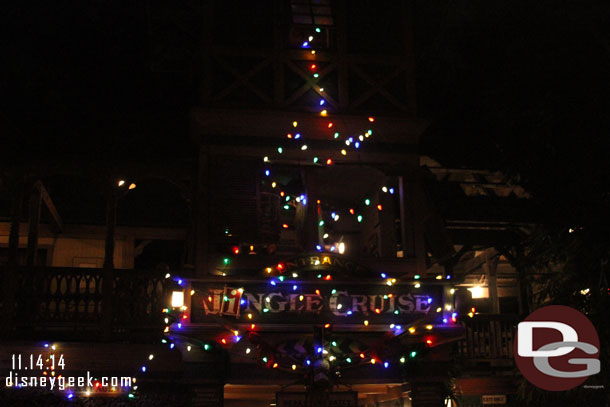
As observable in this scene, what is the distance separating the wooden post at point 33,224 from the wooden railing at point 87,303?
4.73 feet

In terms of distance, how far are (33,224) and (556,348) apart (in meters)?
10.9

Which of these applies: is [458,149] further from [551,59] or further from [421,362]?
[421,362]

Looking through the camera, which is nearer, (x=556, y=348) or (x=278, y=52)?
(x=278, y=52)

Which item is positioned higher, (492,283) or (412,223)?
(412,223)

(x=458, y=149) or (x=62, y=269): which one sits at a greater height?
(x=458, y=149)

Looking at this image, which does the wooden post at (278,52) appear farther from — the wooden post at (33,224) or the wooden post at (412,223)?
the wooden post at (33,224)

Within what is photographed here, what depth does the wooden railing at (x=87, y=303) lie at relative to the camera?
1337cm

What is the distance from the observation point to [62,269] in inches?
532

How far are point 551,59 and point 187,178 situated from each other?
8.04 metres

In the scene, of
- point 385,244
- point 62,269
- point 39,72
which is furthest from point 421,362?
point 39,72

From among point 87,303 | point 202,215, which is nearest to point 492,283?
point 202,215

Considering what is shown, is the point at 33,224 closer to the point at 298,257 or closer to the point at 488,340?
the point at 298,257

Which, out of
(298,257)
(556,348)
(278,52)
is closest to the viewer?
(298,257)

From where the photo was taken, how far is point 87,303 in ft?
44.7
